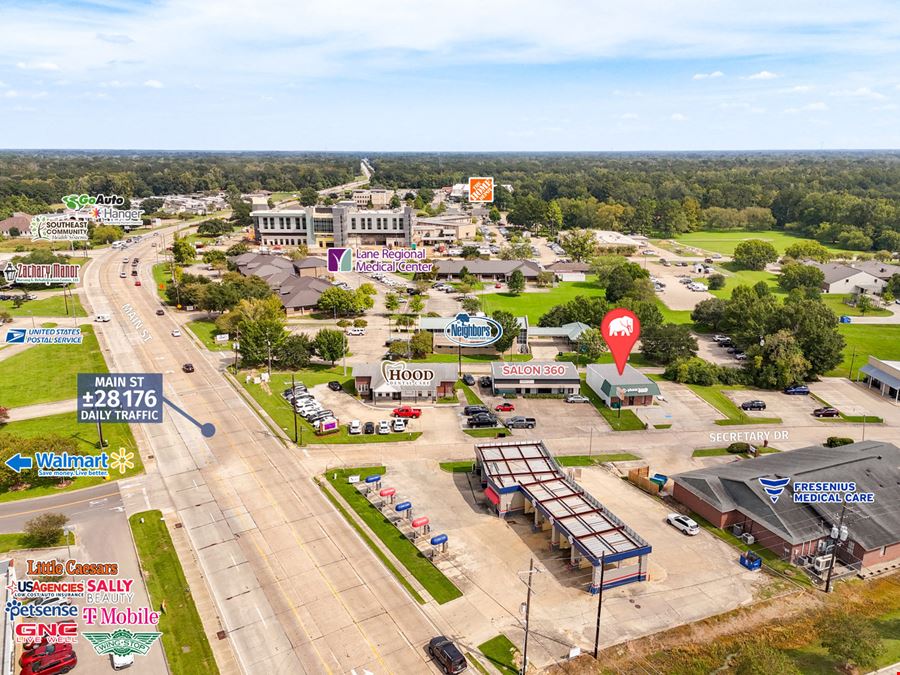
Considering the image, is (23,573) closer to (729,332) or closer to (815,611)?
(815,611)

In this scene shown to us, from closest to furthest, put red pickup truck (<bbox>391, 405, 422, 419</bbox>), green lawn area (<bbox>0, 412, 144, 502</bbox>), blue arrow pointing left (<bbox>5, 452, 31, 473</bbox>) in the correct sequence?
blue arrow pointing left (<bbox>5, 452, 31, 473</bbox>), green lawn area (<bbox>0, 412, 144, 502</bbox>), red pickup truck (<bbox>391, 405, 422, 419</bbox>)

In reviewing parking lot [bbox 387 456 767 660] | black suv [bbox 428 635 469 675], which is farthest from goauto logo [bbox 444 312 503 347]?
black suv [bbox 428 635 469 675]

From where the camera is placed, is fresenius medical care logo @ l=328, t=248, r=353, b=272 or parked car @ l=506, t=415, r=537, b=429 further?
fresenius medical care logo @ l=328, t=248, r=353, b=272

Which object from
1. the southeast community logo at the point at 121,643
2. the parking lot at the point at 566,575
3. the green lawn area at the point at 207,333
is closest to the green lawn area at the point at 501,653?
the parking lot at the point at 566,575

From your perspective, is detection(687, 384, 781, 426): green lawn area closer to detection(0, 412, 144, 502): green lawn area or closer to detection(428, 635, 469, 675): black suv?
detection(428, 635, 469, 675): black suv

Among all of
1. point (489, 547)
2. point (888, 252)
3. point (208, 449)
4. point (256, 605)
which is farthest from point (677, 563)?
point (888, 252)

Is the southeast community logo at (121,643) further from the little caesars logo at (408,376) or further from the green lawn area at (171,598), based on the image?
the little caesars logo at (408,376)
